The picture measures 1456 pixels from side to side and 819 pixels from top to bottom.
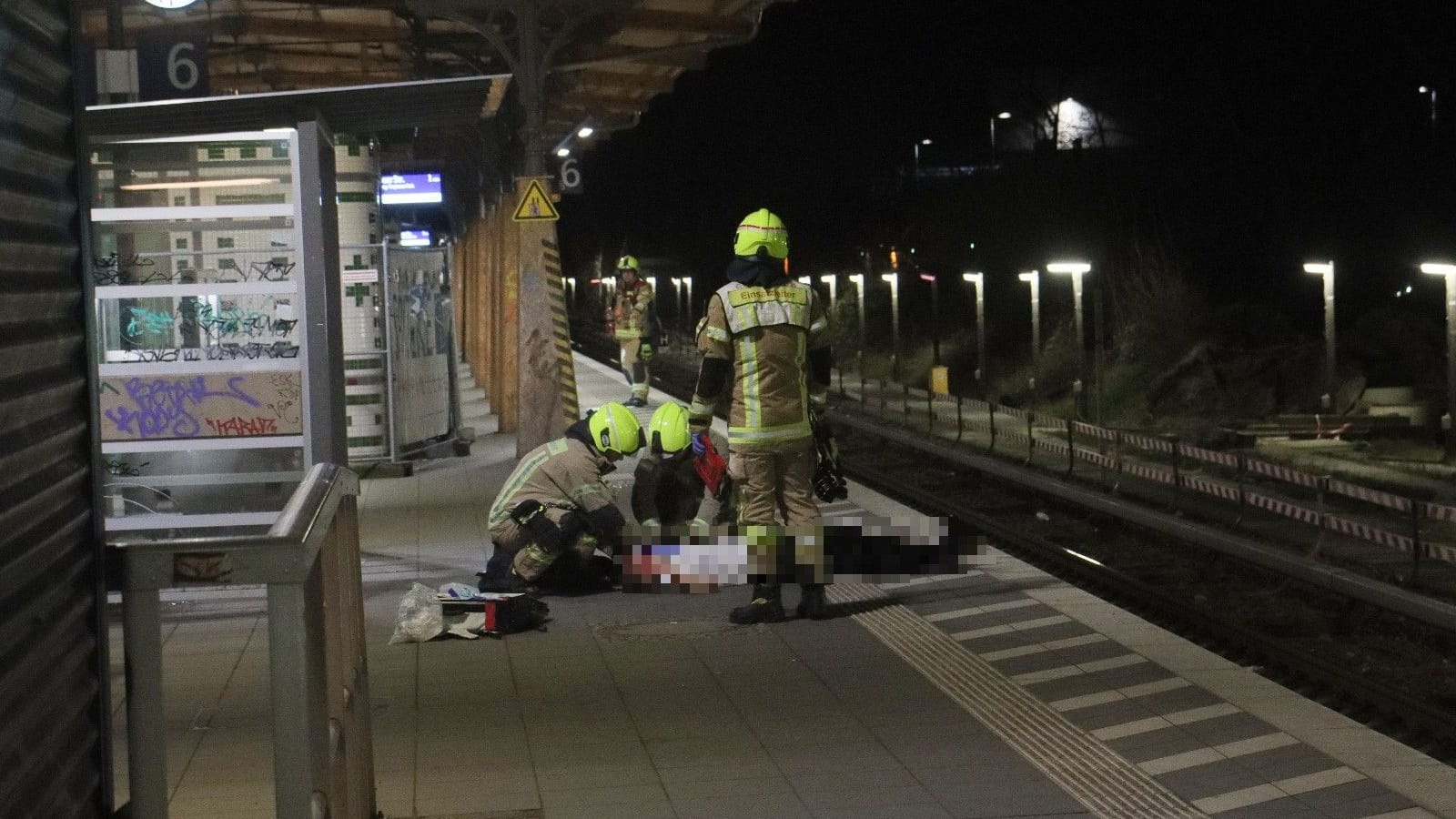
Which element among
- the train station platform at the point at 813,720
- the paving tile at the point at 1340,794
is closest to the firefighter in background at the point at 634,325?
the train station platform at the point at 813,720

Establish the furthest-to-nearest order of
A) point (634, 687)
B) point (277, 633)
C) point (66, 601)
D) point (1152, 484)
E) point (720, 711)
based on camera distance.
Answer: point (1152, 484) < point (634, 687) < point (720, 711) < point (277, 633) < point (66, 601)

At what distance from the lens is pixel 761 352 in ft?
31.9

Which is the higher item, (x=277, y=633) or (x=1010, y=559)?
(x=277, y=633)

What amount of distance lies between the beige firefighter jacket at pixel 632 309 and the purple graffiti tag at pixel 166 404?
14.9m

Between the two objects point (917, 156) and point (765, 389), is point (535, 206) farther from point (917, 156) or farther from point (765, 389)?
point (917, 156)

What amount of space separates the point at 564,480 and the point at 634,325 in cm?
1525

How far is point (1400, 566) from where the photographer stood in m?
13.1

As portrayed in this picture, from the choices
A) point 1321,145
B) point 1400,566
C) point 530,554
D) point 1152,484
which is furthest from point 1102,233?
point 530,554

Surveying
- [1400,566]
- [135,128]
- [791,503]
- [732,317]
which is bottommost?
[1400,566]

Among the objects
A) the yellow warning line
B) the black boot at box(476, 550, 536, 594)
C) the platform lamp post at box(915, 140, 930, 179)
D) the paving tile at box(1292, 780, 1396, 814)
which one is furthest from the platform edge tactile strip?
the platform lamp post at box(915, 140, 930, 179)

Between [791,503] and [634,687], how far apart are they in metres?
1.80

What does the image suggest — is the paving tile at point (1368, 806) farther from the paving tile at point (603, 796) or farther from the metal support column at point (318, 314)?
the metal support column at point (318, 314)

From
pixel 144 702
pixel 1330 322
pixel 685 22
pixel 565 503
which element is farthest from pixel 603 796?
pixel 1330 322

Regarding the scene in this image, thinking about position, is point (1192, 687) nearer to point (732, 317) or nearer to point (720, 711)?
point (720, 711)
